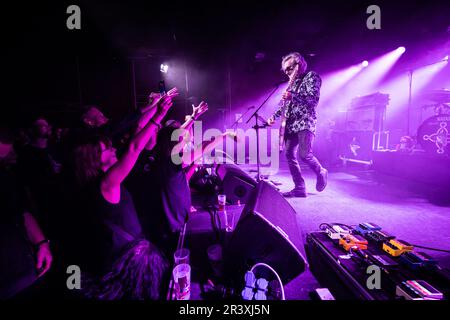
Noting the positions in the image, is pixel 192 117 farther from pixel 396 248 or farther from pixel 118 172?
pixel 396 248

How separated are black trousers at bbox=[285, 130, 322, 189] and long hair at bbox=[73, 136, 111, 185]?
275 centimetres

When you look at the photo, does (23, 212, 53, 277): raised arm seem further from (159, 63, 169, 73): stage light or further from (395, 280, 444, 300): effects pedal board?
(159, 63, 169, 73): stage light

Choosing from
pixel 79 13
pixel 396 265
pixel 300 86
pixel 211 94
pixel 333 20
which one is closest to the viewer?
pixel 396 265

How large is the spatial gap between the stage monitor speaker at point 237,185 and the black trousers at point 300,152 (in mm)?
989

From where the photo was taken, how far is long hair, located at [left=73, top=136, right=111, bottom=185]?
1360 mm

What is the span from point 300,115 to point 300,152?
572 millimetres

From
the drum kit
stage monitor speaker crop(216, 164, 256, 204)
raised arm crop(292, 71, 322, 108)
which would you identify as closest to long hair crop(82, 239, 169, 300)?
stage monitor speaker crop(216, 164, 256, 204)

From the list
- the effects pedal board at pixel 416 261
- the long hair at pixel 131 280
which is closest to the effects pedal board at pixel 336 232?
the effects pedal board at pixel 416 261

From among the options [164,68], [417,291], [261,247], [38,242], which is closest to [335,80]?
[164,68]

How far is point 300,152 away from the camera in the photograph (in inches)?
132

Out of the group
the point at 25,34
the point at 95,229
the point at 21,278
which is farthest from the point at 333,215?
the point at 25,34

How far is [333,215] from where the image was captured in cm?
272
